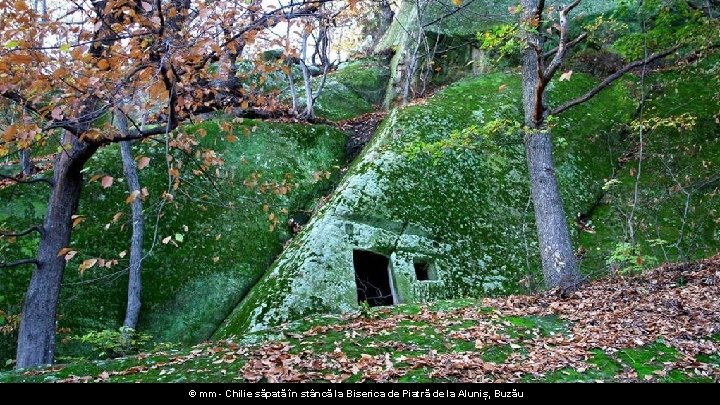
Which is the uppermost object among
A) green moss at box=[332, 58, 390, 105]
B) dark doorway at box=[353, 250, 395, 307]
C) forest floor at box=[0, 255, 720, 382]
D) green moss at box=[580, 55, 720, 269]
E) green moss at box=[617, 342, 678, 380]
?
green moss at box=[332, 58, 390, 105]

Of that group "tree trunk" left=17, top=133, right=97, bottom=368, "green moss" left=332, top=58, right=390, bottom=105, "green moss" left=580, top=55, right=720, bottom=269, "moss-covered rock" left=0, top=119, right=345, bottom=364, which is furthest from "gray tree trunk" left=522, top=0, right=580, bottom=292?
"green moss" left=332, top=58, right=390, bottom=105

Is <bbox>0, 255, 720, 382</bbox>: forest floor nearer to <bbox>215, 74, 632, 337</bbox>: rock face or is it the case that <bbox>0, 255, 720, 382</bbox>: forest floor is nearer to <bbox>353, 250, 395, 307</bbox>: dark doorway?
<bbox>215, 74, 632, 337</bbox>: rock face

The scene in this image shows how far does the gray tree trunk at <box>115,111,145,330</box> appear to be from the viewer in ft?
29.7

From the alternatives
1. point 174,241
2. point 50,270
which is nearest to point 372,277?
point 174,241

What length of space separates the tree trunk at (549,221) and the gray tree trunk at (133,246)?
21.3 feet

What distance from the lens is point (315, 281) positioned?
8258 millimetres

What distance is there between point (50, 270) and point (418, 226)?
229 inches

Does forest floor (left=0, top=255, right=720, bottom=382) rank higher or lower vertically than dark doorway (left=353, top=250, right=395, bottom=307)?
lower

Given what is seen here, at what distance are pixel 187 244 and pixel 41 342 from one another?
3.58 m

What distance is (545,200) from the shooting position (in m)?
8.08

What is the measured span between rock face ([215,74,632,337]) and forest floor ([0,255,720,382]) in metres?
1.46

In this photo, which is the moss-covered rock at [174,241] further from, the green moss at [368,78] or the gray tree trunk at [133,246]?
the green moss at [368,78]

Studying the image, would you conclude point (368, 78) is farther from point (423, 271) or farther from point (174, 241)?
point (174, 241)

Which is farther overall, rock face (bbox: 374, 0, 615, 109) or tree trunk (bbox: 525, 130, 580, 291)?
rock face (bbox: 374, 0, 615, 109)
